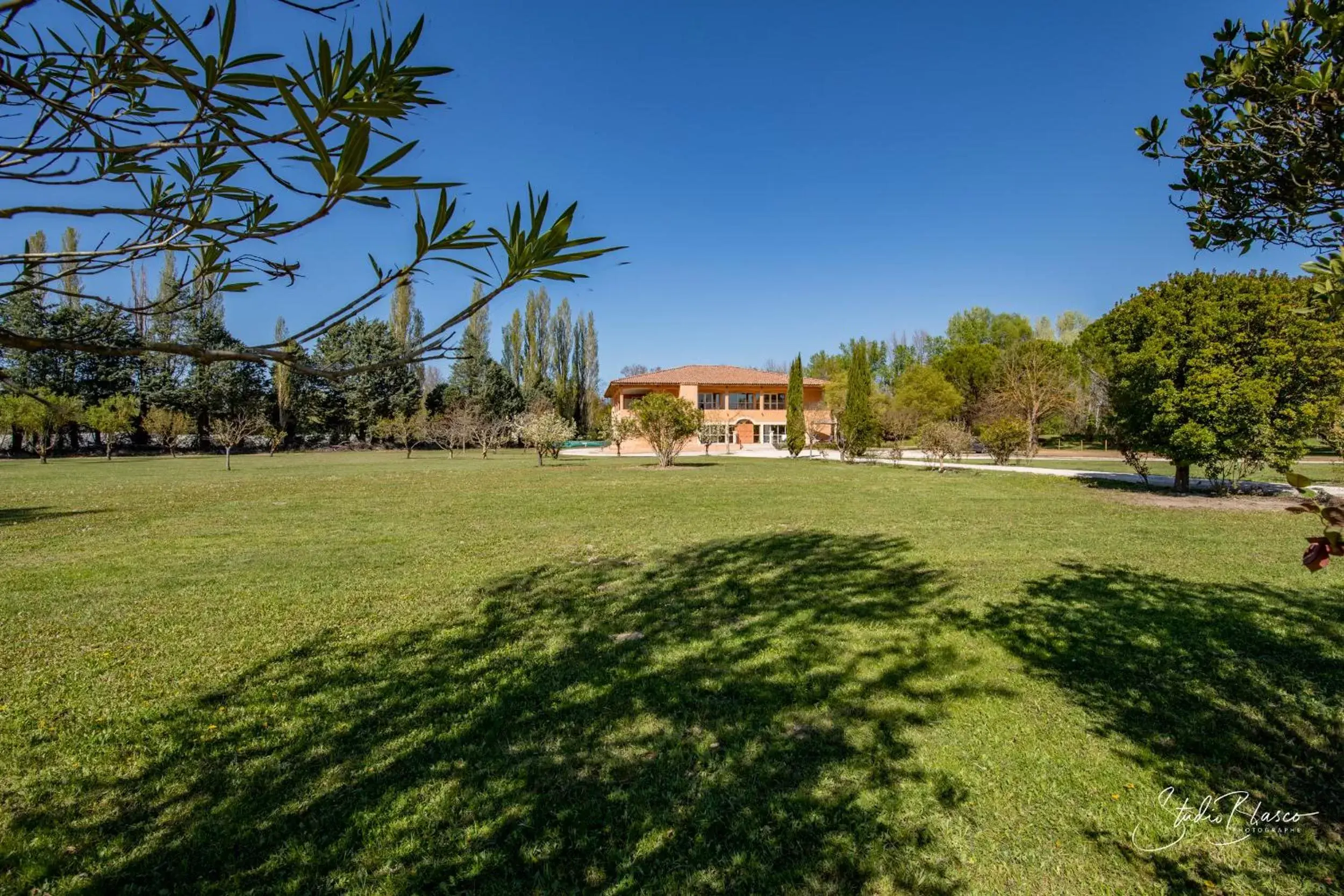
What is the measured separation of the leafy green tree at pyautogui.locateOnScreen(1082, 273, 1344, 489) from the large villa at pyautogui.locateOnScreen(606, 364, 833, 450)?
40545 mm

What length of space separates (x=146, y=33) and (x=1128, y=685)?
5.88 meters

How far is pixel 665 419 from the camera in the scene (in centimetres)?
2856

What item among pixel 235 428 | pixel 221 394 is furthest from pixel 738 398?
pixel 221 394

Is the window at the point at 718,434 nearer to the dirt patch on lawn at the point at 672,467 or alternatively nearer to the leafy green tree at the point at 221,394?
the dirt patch on lawn at the point at 672,467

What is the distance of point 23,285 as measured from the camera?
1.49 metres

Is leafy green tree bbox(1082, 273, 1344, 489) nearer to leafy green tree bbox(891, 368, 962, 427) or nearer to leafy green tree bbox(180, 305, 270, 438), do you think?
leafy green tree bbox(891, 368, 962, 427)

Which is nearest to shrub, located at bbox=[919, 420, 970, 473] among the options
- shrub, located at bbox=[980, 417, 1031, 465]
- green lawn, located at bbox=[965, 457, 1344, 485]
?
shrub, located at bbox=[980, 417, 1031, 465]

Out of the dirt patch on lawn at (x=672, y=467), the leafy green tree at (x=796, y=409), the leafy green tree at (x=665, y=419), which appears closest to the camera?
the dirt patch on lawn at (x=672, y=467)

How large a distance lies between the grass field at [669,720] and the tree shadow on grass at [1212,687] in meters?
0.03

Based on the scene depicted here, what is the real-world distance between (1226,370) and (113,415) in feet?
173

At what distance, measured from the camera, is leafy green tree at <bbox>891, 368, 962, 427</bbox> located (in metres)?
44.7

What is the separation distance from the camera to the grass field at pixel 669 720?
2.65 m

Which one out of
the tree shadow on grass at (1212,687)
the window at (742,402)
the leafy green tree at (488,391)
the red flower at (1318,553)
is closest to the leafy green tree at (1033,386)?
the window at (742,402)

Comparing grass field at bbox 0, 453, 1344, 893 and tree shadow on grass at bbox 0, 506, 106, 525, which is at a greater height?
tree shadow on grass at bbox 0, 506, 106, 525
